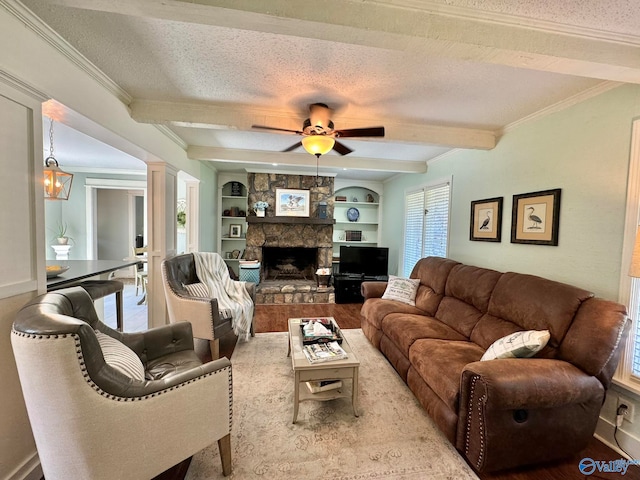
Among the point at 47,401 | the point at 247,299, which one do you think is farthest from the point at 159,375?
the point at 247,299

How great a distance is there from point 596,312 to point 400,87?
2.00m

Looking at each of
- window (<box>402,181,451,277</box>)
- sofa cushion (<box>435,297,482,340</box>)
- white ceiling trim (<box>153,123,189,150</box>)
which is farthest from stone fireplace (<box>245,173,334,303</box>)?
sofa cushion (<box>435,297,482,340</box>)

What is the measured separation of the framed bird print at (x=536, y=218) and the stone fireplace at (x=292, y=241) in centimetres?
312

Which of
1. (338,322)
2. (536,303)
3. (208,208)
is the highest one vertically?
(208,208)

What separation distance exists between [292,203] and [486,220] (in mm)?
3330

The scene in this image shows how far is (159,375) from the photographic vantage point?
1634mm

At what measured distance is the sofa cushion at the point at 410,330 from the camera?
2303mm

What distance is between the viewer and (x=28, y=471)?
1389 mm

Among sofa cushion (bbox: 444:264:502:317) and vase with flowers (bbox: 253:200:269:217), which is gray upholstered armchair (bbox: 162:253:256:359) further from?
sofa cushion (bbox: 444:264:502:317)

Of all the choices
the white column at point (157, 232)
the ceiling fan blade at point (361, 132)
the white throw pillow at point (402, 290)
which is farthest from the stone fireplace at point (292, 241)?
the ceiling fan blade at point (361, 132)

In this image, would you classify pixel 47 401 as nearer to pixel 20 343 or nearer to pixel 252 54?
pixel 20 343

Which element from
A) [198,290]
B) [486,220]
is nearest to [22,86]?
[198,290]

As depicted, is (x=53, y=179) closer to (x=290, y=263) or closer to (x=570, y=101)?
(x=290, y=263)

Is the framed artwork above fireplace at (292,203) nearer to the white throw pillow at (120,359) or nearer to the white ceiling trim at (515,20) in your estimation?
the white throw pillow at (120,359)
